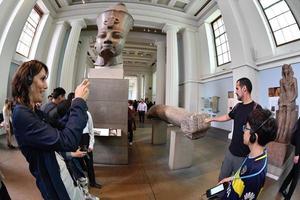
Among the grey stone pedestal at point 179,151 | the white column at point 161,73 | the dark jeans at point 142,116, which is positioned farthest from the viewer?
the white column at point 161,73

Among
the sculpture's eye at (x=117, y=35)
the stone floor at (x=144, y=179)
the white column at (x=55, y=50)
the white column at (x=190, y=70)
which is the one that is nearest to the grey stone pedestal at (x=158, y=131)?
the stone floor at (x=144, y=179)

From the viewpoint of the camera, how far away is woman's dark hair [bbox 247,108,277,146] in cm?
146

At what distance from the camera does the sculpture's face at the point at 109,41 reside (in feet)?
17.1

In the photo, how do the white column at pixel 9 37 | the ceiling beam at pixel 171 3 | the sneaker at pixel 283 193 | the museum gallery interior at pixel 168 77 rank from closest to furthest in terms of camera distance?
the sneaker at pixel 283 193 < the museum gallery interior at pixel 168 77 < the white column at pixel 9 37 < the ceiling beam at pixel 171 3

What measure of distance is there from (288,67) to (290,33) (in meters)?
4.12

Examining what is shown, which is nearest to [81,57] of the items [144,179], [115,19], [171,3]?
[171,3]

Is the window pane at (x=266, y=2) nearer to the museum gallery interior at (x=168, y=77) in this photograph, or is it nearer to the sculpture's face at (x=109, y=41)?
the museum gallery interior at (x=168, y=77)

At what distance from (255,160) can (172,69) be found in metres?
11.7

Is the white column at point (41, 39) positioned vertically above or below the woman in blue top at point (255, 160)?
above

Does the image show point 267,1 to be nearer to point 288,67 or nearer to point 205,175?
point 288,67

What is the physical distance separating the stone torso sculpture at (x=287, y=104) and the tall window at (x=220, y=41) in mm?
7289

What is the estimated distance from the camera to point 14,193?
3211mm

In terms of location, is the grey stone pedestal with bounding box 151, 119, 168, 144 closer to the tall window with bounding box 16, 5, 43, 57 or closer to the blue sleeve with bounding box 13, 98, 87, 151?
the blue sleeve with bounding box 13, 98, 87, 151

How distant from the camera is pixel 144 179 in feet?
13.6
